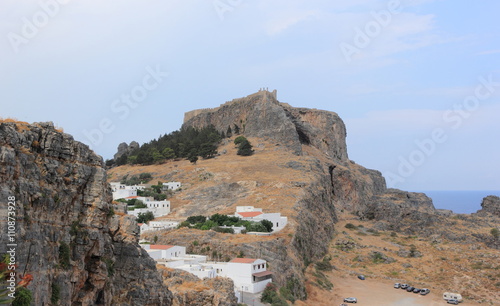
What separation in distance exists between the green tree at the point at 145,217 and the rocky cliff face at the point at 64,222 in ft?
115

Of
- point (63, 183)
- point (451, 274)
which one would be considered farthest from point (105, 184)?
point (451, 274)

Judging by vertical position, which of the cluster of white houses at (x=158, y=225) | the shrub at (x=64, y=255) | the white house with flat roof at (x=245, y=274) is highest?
the shrub at (x=64, y=255)

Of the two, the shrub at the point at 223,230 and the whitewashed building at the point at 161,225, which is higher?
the whitewashed building at the point at 161,225

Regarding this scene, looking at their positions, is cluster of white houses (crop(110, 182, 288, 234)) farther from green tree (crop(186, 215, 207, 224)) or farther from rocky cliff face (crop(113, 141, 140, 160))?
rocky cliff face (crop(113, 141, 140, 160))

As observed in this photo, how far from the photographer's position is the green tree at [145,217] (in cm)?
5097

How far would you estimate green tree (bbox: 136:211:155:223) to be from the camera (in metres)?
51.0

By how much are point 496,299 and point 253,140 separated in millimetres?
47430

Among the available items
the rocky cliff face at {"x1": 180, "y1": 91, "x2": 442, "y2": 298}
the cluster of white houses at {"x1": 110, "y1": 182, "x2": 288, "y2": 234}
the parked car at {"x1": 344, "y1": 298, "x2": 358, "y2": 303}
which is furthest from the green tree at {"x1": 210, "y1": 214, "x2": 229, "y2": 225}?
the parked car at {"x1": 344, "y1": 298, "x2": 358, "y2": 303}

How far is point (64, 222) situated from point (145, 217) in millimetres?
39613

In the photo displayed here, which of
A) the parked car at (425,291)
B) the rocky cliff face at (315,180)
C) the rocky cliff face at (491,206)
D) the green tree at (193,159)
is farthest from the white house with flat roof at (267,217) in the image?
the rocky cliff face at (491,206)

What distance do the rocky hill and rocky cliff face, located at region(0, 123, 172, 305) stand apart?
21.5 m

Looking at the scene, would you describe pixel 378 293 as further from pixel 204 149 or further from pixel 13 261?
pixel 204 149

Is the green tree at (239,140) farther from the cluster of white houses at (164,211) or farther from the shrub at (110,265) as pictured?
the shrub at (110,265)

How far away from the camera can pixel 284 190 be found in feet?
184
